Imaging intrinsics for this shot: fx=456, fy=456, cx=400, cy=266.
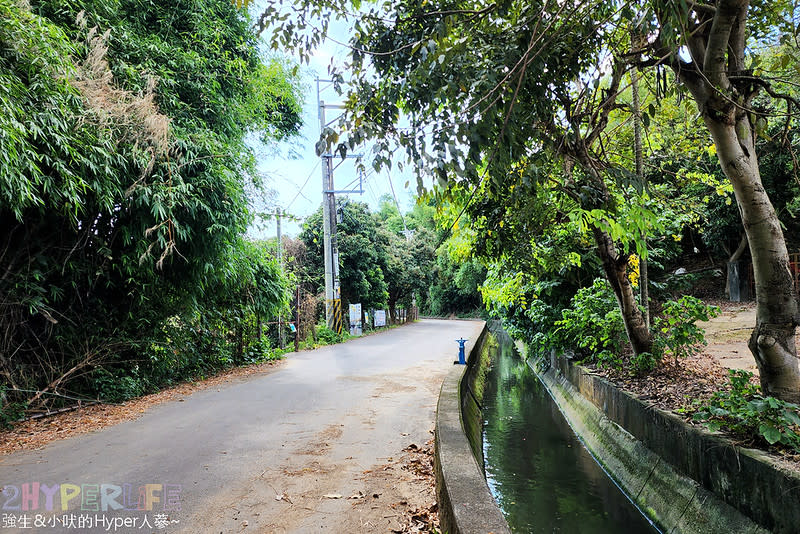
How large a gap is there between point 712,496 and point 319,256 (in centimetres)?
1885

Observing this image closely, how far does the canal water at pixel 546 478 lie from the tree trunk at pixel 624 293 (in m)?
1.85

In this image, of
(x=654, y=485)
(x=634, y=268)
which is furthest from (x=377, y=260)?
(x=654, y=485)

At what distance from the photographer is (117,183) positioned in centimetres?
590

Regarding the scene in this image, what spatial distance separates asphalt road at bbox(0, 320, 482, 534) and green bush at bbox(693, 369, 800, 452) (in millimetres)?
2845

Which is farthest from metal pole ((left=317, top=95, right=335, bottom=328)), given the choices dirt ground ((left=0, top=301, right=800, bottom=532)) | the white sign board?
dirt ground ((left=0, top=301, right=800, bottom=532))

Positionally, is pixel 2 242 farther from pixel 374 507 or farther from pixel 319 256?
pixel 319 256

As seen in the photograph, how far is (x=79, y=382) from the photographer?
6605 mm

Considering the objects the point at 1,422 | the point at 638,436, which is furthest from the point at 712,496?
the point at 1,422

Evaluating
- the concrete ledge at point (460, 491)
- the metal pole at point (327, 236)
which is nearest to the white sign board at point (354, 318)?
the metal pole at point (327, 236)

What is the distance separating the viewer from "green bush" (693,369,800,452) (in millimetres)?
3314

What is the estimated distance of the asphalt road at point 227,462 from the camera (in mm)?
3303

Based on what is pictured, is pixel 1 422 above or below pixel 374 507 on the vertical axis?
above

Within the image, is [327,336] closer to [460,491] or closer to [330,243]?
[330,243]

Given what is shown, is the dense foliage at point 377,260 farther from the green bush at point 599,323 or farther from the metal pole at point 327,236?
the green bush at point 599,323
